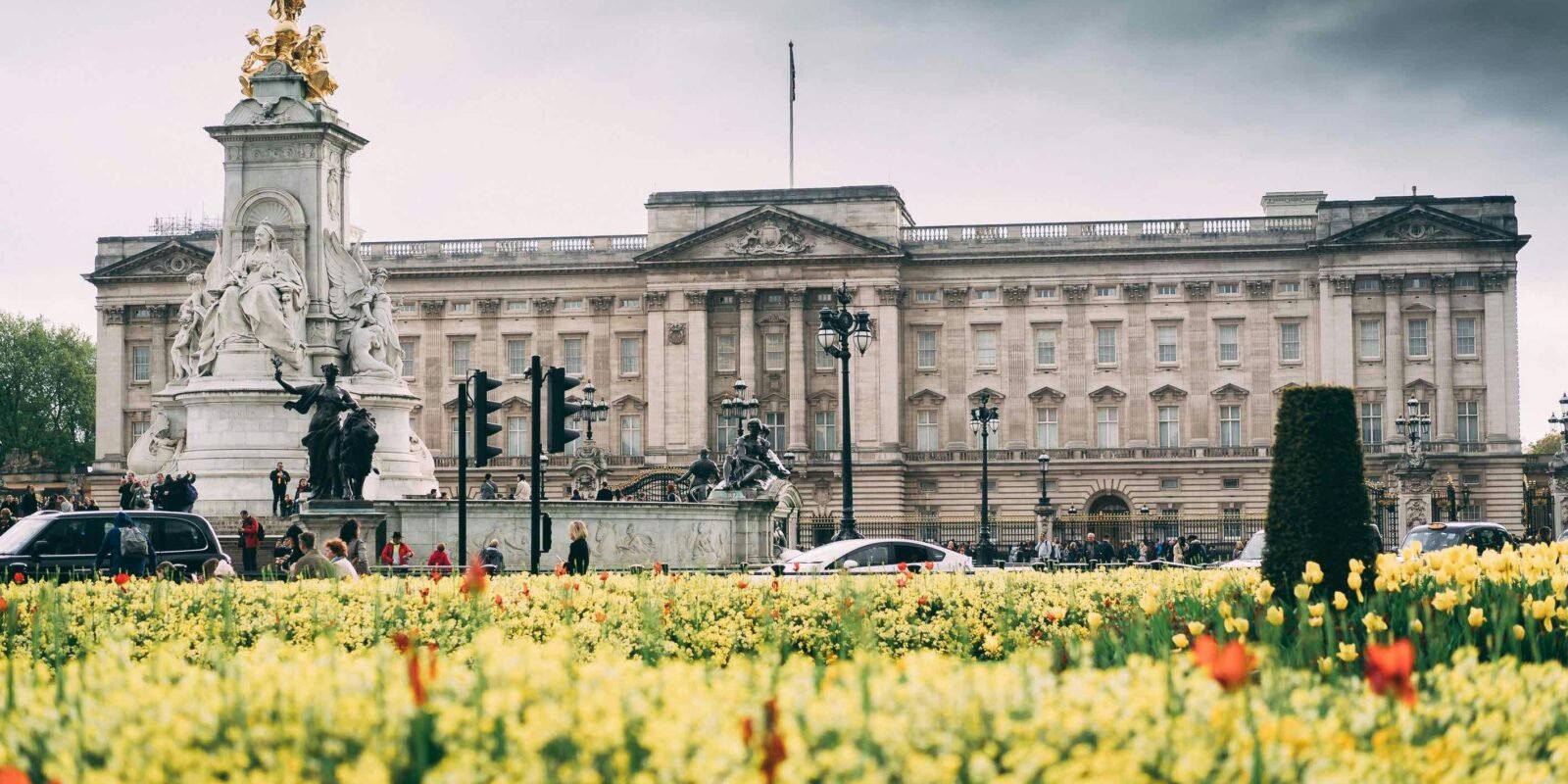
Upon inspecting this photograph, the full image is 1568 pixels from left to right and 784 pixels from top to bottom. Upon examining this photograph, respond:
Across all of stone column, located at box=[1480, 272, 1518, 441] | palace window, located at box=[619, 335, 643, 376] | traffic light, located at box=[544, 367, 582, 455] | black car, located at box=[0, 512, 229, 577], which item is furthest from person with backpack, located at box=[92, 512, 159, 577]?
stone column, located at box=[1480, 272, 1518, 441]

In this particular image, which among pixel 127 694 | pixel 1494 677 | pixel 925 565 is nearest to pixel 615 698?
pixel 127 694

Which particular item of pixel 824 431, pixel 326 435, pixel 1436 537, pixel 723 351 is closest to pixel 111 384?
pixel 723 351

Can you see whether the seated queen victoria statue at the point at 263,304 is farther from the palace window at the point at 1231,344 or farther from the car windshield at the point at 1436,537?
the palace window at the point at 1231,344

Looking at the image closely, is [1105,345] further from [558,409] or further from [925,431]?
[558,409]

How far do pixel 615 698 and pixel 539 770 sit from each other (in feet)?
2.08

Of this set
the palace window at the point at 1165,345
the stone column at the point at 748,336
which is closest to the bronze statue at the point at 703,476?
the stone column at the point at 748,336

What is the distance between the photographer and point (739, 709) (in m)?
6.23

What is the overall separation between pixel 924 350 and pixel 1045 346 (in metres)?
5.36

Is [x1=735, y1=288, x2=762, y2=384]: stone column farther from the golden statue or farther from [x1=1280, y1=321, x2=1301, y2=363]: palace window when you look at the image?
the golden statue

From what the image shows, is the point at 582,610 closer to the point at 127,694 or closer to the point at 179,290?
the point at 127,694

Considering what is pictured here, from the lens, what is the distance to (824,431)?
87.9 m

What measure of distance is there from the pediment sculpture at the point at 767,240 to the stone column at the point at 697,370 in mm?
2675

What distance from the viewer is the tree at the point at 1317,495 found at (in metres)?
13.7

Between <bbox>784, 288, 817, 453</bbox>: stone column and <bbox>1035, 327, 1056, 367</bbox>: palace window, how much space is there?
32.5 feet
